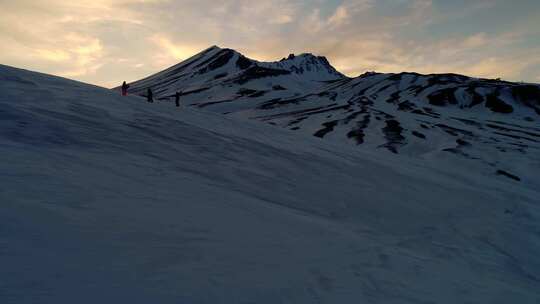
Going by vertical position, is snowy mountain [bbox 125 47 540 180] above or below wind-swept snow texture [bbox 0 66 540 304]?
above

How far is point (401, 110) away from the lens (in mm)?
74250

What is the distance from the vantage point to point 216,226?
24.7ft

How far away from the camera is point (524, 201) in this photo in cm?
1847

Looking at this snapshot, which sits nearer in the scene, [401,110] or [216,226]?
[216,226]

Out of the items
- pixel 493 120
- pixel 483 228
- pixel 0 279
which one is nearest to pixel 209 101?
pixel 493 120

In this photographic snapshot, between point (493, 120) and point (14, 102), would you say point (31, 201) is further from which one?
point (493, 120)

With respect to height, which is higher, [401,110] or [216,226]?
[401,110]

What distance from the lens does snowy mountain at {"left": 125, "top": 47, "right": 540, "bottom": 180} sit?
42.2 metres

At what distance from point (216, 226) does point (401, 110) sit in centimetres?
7155

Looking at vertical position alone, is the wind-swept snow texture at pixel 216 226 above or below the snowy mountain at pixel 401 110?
below

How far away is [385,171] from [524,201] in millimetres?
6065

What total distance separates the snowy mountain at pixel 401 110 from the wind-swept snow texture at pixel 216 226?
82.7ft

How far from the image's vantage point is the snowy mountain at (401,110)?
139ft

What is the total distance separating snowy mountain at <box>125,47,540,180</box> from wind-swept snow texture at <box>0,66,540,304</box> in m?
25.2
